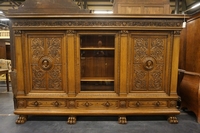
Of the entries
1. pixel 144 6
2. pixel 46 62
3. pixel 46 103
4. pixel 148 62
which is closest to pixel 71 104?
pixel 46 103

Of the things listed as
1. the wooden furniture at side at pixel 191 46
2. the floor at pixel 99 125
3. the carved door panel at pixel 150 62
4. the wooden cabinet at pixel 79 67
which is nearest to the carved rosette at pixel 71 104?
the wooden cabinet at pixel 79 67

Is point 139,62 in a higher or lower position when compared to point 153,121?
higher

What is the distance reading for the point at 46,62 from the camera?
2.04 m

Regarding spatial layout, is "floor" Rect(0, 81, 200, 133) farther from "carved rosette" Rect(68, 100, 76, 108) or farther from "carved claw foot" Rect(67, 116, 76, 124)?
"carved rosette" Rect(68, 100, 76, 108)

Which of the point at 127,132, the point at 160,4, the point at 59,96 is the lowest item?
the point at 127,132

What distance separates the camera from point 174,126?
199cm

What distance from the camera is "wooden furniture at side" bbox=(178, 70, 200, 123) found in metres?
2.09

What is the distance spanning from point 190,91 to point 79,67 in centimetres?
199

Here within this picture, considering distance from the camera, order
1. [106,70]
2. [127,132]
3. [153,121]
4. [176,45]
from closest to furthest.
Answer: [127,132]
[176,45]
[153,121]
[106,70]

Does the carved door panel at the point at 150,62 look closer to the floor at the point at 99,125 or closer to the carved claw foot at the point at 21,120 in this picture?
the floor at the point at 99,125

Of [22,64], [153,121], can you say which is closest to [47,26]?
[22,64]

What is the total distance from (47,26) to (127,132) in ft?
6.52

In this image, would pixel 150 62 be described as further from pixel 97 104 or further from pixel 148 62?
pixel 97 104

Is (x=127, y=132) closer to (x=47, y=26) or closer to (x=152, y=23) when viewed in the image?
(x=152, y=23)
